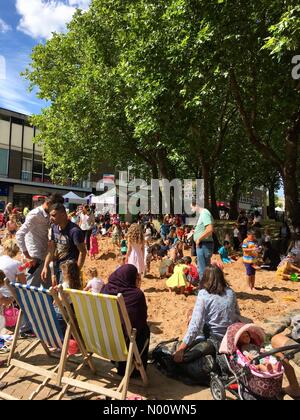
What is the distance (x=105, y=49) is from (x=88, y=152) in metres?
5.04

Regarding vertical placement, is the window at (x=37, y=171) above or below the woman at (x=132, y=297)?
above

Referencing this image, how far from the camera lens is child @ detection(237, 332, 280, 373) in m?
3.23

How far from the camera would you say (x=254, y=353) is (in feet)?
11.1

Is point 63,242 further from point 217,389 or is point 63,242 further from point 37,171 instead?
point 37,171

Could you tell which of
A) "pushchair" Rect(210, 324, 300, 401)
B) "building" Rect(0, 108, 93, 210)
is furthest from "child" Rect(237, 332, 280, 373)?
"building" Rect(0, 108, 93, 210)

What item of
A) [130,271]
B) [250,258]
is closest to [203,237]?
[250,258]

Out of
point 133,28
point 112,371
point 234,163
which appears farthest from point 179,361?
point 234,163

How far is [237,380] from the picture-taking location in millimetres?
3273

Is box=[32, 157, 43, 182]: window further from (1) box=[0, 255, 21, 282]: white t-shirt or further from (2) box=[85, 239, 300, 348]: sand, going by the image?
(1) box=[0, 255, 21, 282]: white t-shirt

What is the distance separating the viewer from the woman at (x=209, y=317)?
12.8 feet

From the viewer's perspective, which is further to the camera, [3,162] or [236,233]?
[3,162]

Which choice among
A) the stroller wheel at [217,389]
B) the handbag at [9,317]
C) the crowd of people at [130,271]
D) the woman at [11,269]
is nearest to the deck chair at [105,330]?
the crowd of people at [130,271]

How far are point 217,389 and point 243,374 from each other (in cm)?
34

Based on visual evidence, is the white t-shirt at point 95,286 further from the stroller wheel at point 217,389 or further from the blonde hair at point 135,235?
the stroller wheel at point 217,389
